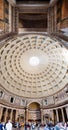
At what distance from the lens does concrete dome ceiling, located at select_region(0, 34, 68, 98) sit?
1553 inches

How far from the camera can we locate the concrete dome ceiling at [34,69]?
129 feet

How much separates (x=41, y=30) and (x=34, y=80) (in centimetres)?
1893

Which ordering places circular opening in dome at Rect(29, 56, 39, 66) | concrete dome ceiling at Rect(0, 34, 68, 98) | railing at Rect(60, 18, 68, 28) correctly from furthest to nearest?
circular opening in dome at Rect(29, 56, 39, 66) < concrete dome ceiling at Rect(0, 34, 68, 98) < railing at Rect(60, 18, 68, 28)

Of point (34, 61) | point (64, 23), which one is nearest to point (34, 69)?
point (34, 61)

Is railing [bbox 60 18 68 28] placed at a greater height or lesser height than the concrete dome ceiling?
greater

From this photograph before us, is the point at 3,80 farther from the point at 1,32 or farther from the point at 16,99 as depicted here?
the point at 1,32

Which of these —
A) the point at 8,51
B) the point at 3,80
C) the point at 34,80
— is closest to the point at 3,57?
the point at 8,51

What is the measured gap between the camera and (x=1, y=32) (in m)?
22.4

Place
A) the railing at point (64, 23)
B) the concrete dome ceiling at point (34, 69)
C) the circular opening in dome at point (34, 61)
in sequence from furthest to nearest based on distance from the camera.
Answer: the circular opening in dome at point (34, 61) < the concrete dome ceiling at point (34, 69) < the railing at point (64, 23)

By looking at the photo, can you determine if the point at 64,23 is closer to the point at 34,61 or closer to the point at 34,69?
the point at 34,69

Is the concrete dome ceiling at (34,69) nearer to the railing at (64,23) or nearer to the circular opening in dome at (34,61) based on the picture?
the circular opening in dome at (34,61)

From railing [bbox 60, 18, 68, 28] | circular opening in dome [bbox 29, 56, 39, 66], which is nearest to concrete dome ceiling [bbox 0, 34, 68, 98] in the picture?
circular opening in dome [bbox 29, 56, 39, 66]

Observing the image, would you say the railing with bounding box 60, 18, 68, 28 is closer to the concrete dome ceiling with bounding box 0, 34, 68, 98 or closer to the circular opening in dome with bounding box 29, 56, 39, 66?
the concrete dome ceiling with bounding box 0, 34, 68, 98

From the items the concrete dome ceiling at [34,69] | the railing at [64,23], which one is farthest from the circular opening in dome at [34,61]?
the railing at [64,23]
